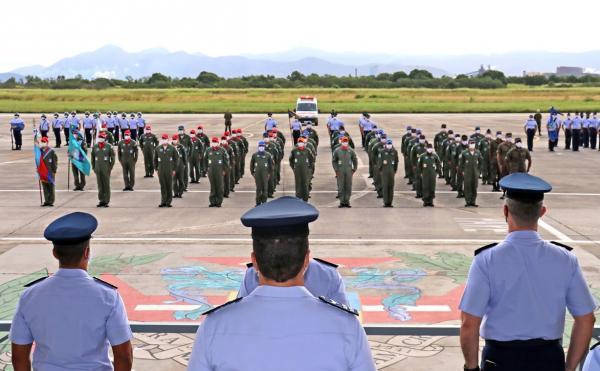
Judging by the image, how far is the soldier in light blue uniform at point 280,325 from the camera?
2.39 meters

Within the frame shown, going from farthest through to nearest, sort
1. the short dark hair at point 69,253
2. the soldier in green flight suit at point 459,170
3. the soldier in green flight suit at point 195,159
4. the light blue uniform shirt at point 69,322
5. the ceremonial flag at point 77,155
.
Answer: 1. the soldier in green flight suit at point 195,159
2. the ceremonial flag at point 77,155
3. the soldier in green flight suit at point 459,170
4. the short dark hair at point 69,253
5. the light blue uniform shirt at point 69,322

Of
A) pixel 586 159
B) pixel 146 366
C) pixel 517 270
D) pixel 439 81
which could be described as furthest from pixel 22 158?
pixel 439 81

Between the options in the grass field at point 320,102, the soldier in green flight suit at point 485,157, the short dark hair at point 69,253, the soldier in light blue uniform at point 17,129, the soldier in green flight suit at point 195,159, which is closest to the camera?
the short dark hair at point 69,253

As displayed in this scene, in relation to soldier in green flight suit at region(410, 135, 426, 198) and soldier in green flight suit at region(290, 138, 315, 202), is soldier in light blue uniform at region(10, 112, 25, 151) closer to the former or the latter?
soldier in green flight suit at region(290, 138, 315, 202)

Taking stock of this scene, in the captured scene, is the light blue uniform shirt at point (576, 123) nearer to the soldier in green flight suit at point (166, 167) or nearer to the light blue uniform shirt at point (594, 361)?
the soldier in green flight suit at point (166, 167)

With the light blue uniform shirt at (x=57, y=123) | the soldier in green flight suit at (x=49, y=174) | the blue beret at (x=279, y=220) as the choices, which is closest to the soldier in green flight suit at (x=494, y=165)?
the soldier in green flight suit at (x=49, y=174)

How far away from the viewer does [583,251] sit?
12.2 metres

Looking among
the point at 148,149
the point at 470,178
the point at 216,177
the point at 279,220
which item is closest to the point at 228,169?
the point at 216,177

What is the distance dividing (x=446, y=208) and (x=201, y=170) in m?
9.02

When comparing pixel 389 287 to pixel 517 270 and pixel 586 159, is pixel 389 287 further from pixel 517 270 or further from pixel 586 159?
pixel 586 159

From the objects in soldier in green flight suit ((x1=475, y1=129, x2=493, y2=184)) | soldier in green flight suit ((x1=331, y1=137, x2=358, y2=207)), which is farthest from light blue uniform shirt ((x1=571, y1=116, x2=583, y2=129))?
soldier in green flight suit ((x1=331, y1=137, x2=358, y2=207))

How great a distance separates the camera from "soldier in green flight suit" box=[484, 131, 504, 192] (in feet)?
64.6

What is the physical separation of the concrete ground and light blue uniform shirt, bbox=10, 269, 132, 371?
11.3ft

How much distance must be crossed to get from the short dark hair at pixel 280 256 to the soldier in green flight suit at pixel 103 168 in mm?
15169
